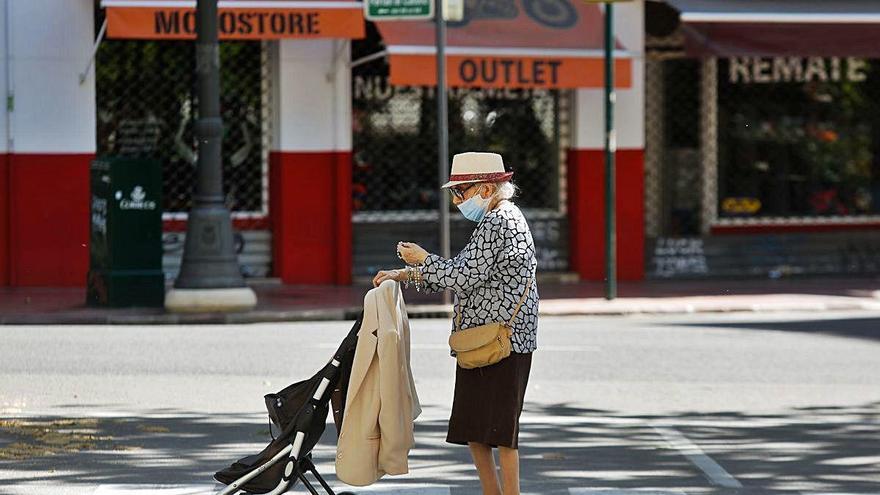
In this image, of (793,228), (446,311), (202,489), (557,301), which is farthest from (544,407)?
(793,228)

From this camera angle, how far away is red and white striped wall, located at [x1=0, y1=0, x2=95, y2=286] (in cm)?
1984

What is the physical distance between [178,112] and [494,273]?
46.0 ft

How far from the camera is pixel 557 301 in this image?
19141 mm

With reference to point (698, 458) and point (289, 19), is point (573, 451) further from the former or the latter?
point (289, 19)

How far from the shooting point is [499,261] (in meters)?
7.34

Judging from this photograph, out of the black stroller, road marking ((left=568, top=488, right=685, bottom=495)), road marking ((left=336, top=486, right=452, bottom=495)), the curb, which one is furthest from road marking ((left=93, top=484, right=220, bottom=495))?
the curb

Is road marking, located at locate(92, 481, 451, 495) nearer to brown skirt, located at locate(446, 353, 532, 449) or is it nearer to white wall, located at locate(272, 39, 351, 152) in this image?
brown skirt, located at locate(446, 353, 532, 449)

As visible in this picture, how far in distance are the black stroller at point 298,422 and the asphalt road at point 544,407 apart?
0.96 meters

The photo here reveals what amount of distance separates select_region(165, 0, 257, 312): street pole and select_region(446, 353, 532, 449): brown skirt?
32.9ft

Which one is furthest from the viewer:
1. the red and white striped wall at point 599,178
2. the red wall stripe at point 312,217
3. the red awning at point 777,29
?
the red and white striped wall at point 599,178

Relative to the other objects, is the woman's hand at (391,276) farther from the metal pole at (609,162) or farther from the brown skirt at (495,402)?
the metal pole at (609,162)

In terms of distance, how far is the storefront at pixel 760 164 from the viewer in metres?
22.3

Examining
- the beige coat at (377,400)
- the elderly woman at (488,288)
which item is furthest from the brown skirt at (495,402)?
the beige coat at (377,400)

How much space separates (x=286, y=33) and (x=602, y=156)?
15.2 feet
